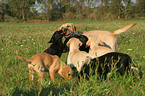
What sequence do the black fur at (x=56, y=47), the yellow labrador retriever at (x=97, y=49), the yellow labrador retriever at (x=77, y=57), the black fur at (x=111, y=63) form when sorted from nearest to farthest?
the black fur at (x=111, y=63) < the yellow labrador retriever at (x=77, y=57) < the yellow labrador retriever at (x=97, y=49) < the black fur at (x=56, y=47)

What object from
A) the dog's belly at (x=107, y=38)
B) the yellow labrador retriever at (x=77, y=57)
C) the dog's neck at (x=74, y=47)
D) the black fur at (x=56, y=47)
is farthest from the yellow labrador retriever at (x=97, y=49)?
the black fur at (x=56, y=47)

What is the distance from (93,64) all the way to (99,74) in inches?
10.8

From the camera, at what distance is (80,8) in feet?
238

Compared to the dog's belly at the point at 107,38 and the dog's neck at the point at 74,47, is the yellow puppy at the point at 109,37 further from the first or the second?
the dog's neck at the point at 74,47

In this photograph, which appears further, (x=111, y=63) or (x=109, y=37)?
(x=109, y=37)

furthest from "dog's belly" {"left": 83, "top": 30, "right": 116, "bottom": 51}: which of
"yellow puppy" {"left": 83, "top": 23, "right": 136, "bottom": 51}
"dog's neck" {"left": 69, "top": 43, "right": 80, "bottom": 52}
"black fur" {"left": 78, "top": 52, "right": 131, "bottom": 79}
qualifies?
"black fur" {"left": 78, "top": 52, "right": 131, "bottom": 79}

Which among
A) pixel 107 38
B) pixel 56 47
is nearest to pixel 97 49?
pixel 107 38

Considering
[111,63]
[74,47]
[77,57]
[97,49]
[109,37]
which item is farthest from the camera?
[109,37]

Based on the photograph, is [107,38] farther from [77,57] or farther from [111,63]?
[111,63]

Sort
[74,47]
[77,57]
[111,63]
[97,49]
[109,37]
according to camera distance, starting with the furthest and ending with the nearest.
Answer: [109,37], [74,47], [97,49], [77,57], [111,63]

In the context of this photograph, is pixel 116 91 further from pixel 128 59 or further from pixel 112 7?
pixel 112 7

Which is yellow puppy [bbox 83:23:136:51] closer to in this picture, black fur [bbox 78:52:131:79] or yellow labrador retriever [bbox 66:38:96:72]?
yellow labrador retriever [bbox 66:38:96:72]

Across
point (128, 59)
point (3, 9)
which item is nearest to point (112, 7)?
point (3, 9)

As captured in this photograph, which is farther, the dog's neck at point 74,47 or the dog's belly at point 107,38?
the dog's belly at point 107,38
